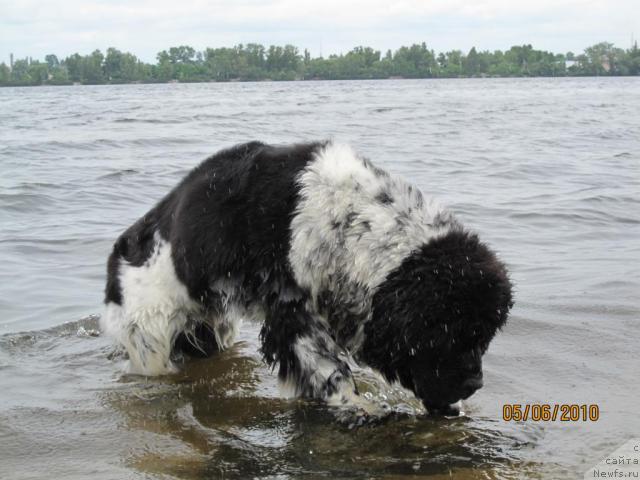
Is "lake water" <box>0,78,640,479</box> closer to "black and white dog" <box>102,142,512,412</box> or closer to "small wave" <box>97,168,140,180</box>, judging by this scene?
"small wave" <box>97,168,140,180</box>

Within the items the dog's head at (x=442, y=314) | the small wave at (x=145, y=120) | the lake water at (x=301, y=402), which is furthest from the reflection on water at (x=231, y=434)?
the small wave at (x=145, y=120)

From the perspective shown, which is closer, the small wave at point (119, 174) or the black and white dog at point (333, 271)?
the black and white dog at point (333, 271)

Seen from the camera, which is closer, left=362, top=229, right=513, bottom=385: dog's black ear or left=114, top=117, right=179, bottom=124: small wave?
left=362, top=229, right=513, bottom=385: dog's black ear

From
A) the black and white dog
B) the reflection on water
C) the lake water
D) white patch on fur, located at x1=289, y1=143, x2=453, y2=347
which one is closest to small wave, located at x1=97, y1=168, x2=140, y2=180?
the lake water

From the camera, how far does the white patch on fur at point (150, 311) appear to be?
4.82m

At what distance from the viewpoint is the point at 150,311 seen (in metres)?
4.88

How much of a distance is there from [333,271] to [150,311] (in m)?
1.32

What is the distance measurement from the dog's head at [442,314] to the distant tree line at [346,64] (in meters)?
101

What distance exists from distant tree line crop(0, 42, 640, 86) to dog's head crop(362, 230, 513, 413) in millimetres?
100604

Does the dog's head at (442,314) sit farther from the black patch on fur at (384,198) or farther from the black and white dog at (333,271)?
the black patch on fur at (384,198)

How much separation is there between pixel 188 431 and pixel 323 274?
41.9 inches

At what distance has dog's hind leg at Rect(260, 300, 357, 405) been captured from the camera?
4.18 meters
